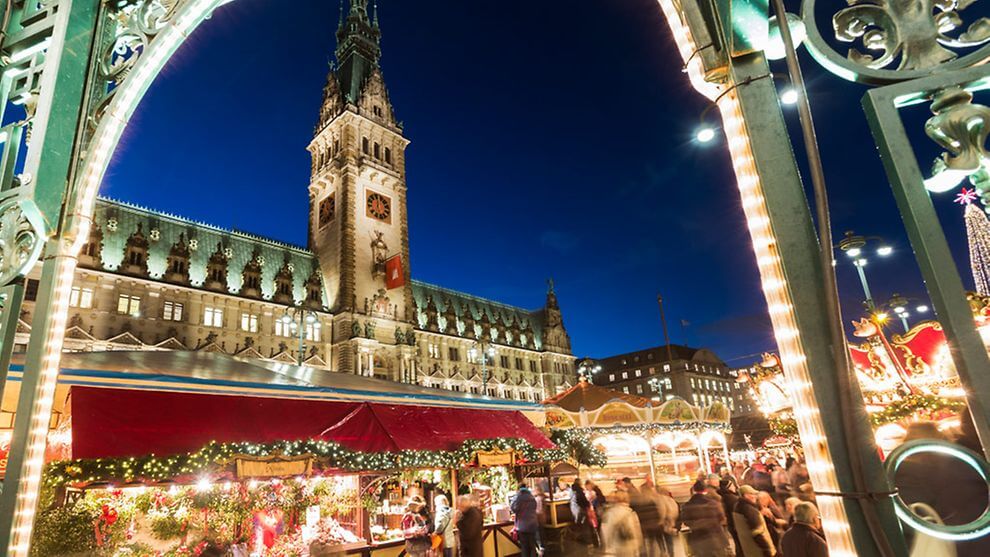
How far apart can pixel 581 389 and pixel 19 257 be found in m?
21.1

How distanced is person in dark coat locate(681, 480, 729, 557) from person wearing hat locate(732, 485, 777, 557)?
293 mm

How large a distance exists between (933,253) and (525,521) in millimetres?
9977

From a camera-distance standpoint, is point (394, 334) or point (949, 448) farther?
point (394, 334)

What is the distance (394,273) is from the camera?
4631 centimetres

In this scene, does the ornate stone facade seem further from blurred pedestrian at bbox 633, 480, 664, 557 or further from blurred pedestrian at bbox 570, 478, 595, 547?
blurred pedestrian at bbox 633, 480, 664, 557

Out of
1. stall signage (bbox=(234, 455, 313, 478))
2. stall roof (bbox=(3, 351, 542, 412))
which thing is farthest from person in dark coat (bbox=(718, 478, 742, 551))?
stall signage (bbox=(234, 455, 313, 478))

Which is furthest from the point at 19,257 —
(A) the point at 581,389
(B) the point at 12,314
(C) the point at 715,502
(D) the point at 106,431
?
(A) the point at 581,389

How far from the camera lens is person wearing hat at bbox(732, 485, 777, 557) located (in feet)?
24.5

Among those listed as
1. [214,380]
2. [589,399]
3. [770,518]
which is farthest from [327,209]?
[770,518]

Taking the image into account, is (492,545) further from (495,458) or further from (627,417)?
(627,417)

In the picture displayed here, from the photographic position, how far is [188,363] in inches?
456

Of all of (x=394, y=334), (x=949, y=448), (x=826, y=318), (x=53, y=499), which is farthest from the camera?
(x=394, y=334)

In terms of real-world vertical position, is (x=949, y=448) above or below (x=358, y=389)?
below

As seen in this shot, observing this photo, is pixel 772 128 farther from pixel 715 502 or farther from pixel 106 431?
pixel 106 431
